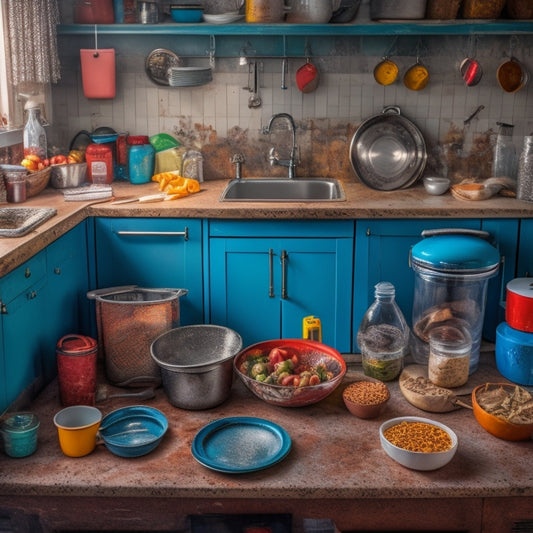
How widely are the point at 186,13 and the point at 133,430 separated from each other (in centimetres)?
271

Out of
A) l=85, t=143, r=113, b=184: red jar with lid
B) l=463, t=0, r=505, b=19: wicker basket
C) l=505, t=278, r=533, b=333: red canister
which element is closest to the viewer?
l=505, t=278, r=533, b=333: red canister

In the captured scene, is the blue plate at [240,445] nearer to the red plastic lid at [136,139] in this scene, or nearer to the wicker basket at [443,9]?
the red plastic lid at [136,139]

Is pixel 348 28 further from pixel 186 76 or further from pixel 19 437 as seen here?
pixel 19 437

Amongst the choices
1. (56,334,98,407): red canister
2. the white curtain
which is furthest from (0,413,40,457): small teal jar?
the white curtain

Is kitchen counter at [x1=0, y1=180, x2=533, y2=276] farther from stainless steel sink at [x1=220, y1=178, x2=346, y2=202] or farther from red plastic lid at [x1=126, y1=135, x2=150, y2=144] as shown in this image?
red plastic lid at [x1=126, y1=135, x2=150, y2=144]

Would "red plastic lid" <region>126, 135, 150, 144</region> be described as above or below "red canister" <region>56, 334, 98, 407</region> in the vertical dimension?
above

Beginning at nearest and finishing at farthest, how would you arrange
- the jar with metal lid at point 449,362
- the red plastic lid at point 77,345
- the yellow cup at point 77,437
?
the yellow cup at point 77,437 → the jar with metal lid at point 449,362 → the red plastic lid at point 77,345

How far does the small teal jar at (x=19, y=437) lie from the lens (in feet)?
7.33

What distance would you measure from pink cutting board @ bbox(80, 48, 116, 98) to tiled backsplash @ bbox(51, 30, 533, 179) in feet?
0.44

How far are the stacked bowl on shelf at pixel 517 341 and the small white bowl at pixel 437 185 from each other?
4.32 ft

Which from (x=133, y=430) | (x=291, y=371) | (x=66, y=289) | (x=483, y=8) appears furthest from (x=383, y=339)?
(x=483, y=8)

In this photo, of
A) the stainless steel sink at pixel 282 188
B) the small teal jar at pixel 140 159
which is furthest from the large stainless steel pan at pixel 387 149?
the small teal jar at pixel 140 159

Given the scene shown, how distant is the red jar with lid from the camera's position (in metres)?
4.36

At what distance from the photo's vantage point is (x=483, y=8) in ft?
13.8
